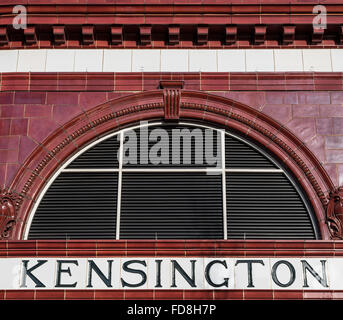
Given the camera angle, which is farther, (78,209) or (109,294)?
(78,209)

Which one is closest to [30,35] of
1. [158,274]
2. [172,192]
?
[172,192]

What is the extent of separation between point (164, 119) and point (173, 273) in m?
3.77

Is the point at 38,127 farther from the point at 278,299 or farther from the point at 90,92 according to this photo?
the point at 278,299

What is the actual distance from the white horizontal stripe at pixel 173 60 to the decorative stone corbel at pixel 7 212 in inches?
123

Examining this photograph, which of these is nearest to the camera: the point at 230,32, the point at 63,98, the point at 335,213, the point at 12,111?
the point at 335,213

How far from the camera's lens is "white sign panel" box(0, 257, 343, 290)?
1375cm

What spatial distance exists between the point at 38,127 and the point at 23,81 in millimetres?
1237

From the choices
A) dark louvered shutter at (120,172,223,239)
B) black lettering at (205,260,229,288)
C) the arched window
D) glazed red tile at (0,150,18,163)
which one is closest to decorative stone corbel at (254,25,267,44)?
the arched window

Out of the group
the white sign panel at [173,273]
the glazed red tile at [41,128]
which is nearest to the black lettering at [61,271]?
the white sign panel at [173,273]

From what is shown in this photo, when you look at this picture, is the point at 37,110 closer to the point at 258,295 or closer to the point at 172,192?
the point at 172,192

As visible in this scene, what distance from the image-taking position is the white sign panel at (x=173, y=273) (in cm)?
1375

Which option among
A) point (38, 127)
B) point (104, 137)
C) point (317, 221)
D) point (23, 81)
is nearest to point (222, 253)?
point (317, 221)

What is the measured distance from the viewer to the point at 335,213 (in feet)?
48.2

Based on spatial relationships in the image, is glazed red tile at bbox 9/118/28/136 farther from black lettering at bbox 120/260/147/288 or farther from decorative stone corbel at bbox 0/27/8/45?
black lettering at bbox 120/260/147/288
